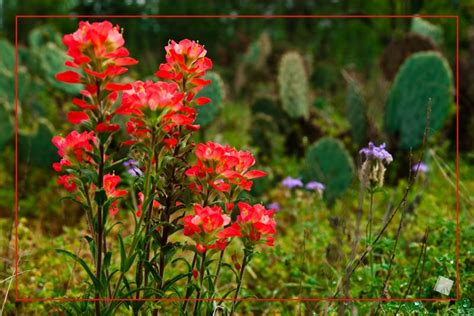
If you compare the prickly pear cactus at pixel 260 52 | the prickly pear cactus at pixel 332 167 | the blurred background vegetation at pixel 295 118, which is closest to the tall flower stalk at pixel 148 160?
the blurred background vegetation at pixel 295 118

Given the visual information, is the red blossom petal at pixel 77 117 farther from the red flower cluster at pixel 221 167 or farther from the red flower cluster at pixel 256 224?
the red flower cluster at pixel 256 224

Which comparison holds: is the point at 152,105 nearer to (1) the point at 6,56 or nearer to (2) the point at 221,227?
(2) the point at 221,227

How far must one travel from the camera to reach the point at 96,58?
1.42m

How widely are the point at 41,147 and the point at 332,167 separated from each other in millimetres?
1759

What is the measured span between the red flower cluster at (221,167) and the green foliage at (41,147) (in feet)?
9.35

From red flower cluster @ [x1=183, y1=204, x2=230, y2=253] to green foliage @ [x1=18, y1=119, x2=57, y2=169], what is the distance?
290 cm

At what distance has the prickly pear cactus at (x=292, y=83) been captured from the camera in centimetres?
478

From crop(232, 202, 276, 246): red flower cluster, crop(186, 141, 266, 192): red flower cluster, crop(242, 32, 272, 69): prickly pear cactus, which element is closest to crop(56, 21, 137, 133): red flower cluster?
crop(186, 141, 266, 192): red flower cluster

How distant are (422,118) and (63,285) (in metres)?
2.52

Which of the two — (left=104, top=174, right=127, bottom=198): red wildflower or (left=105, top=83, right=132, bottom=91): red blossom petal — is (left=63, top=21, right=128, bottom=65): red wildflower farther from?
(left=104, top=174, right=127, bottom=198): red wildflower

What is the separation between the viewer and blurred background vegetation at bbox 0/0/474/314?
8.58 feet

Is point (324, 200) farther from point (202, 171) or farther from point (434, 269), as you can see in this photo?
point (202, 171)

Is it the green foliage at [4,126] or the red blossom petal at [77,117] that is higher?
the red blossom petal at [77,117]

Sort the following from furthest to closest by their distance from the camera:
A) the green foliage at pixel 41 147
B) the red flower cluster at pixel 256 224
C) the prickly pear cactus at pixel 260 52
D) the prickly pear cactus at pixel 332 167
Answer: the prickly pear cactus at pixel 260 52
the green foliage at pixel 41 147
the prickly pear cactus at pixel 332 167
the red flower cluster at pixel 256 224
